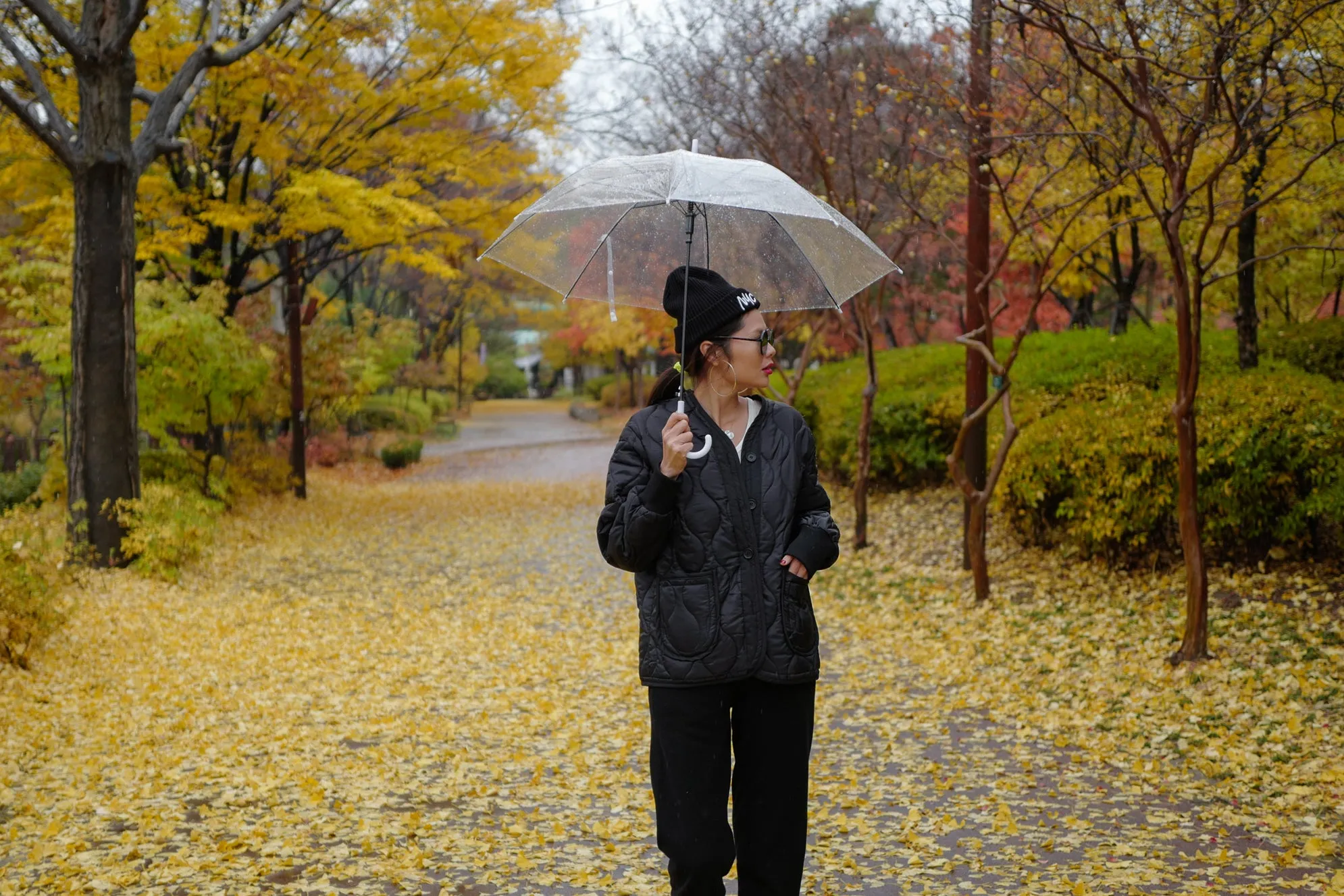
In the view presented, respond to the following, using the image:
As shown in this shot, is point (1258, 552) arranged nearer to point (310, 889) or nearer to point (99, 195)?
point (310, 889)

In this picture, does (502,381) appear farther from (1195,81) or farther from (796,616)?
(796,616)

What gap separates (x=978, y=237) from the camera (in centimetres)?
924

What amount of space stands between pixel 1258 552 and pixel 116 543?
902 cm

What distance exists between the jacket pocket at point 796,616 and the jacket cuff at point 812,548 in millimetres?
48

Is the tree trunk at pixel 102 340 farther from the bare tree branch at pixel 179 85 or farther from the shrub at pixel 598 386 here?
the shrub at pixel 598 386

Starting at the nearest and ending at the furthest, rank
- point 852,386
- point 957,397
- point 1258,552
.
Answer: point 1258,552 → point 957,397 → point 852,386

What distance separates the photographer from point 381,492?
19828 millimetres

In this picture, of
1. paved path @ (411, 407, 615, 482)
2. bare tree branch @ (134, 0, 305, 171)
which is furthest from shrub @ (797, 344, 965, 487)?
bare tree branch @ (134, 0, 305, 171)

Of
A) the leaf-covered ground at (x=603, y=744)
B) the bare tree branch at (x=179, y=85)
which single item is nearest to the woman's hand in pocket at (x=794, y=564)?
the leaf-covered ground at (x=603, y=744)

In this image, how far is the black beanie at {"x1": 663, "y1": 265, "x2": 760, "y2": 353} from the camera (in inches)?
122

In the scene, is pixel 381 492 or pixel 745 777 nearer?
pixel 745 777

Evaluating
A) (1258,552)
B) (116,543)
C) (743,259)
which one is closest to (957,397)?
(1258,552)

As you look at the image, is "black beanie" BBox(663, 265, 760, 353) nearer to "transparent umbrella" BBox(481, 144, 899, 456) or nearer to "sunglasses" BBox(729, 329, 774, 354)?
"sunglasses" BBox(729, 329, 774, 354)

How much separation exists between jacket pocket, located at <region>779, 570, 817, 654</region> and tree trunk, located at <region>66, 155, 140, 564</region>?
8830mm
